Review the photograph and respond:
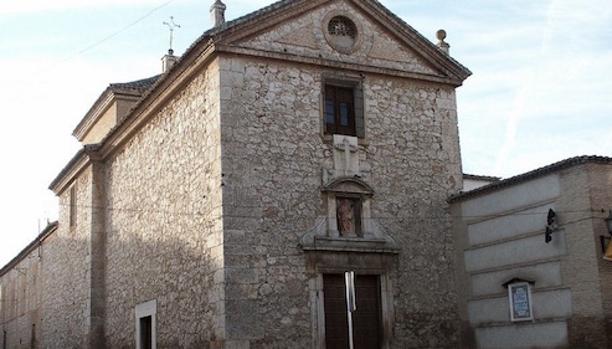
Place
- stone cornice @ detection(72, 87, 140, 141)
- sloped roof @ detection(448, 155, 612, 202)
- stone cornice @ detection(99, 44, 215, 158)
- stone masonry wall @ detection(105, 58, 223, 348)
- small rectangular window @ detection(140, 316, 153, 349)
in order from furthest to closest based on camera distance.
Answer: stone cornice @ detection(72, 87, 140, 141), small rectangular window @ detection(140, 316, 153, 349), stone cornice @ detection(99, 44, 215, 158), stone masonry wall @ detection(105, 58, 223, 348), sloped roof @ detection(448, 155, 612, 202)

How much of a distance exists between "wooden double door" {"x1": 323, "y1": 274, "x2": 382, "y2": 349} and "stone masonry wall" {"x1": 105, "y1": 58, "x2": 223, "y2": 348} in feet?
7.57

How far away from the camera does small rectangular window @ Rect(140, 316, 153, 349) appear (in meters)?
18.4

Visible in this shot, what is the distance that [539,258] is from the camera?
47.8ft

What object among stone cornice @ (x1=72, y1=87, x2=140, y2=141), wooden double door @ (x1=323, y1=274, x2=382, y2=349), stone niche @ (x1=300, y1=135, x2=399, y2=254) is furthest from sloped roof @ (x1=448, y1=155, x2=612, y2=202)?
stone cornice @ (x1=72, y1=87, x2=140, y2=141)

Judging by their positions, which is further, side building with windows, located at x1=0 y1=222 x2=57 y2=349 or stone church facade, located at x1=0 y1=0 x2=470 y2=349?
side building with windows, located at x1=0 y1=222 x2=57 y2=349

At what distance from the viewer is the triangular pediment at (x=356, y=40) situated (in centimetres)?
1574

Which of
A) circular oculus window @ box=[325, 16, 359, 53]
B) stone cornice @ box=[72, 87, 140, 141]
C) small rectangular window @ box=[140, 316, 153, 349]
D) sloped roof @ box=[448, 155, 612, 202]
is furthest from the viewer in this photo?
stone cornice @ box=[72, 87, 140, 141]

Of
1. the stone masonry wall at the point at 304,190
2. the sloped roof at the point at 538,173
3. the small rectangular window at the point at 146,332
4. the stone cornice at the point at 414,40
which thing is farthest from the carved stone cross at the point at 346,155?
the small rectangular window at the point at 146,332

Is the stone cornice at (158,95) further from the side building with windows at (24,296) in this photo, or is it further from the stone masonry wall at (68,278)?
the side building with windows at (24,296)

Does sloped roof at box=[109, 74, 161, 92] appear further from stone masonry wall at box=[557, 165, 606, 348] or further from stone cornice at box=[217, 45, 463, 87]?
stone masonry wall at box=[557, 165, 606, 348]

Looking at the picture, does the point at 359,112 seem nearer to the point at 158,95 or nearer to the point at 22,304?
the point at 158,95

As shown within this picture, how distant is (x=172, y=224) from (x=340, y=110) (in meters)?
4.51

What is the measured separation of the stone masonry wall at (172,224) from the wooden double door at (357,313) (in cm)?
231

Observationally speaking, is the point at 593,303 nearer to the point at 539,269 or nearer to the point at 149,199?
the point at 539,269
